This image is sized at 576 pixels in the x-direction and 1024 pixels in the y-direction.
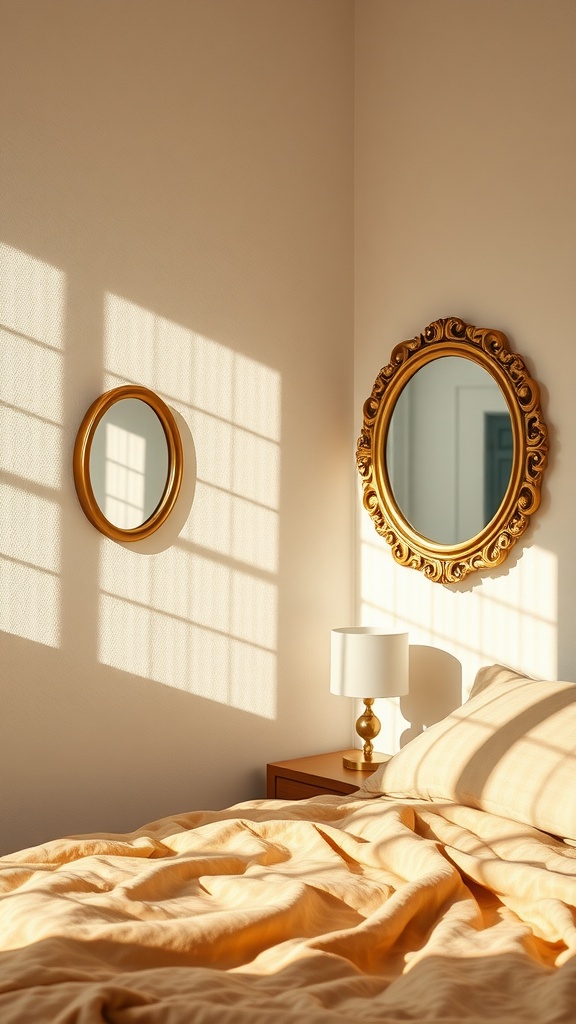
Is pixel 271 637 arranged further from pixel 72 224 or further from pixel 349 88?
pixel 349 88

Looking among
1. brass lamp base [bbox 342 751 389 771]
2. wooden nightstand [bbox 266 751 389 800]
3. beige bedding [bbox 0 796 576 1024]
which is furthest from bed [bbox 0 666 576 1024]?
brass lamp base [bbox 342 751 389 771]

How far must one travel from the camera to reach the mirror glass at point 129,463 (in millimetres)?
3361

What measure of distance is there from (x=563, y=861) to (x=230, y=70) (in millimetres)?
3022

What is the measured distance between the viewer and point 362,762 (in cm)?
368

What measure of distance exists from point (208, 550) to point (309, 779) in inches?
35.7

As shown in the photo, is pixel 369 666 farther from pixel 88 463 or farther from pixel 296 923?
pixel 296 923

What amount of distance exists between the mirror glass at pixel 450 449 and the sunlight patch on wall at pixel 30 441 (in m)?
1.38

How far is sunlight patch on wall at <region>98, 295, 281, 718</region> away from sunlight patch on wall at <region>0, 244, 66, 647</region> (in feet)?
0.66

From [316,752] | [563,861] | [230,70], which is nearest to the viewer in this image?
[563,861]

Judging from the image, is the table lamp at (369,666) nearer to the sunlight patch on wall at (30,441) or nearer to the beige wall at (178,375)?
the beige wall at (178,375)

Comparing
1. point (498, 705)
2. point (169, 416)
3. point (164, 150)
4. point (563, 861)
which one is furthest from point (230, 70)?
point (563, 861)

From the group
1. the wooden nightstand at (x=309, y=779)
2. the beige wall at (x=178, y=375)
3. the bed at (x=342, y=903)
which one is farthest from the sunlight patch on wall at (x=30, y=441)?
the wooden nightstand at (x=309, y=779)

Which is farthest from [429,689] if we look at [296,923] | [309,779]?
[296,923]

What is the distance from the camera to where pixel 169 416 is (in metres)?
3.54
